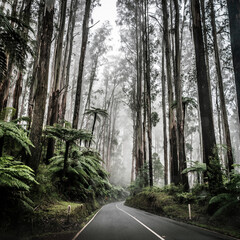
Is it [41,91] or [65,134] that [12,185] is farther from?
[65,134]

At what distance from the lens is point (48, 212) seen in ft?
18.6

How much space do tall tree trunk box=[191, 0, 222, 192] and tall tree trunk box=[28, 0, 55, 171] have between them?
6385 millimetres

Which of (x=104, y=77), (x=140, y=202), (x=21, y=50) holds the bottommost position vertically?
(x=140, y=202)

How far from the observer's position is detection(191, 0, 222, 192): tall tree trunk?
751 centimetres

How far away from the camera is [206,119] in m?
8.55

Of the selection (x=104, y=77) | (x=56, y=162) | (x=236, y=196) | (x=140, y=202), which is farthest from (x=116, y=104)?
(x=236, y=196)

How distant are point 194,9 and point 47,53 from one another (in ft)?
24.4

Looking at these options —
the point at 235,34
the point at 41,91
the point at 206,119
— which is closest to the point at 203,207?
the point at 206,119

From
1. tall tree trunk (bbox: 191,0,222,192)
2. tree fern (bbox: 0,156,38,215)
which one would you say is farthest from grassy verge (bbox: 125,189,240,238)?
tree fern (bbox: 0,156,38,215)

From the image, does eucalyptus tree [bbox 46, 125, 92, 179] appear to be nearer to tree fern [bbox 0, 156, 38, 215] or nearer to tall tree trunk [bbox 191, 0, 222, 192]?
tree fern [bbox 0, 156, 38, 215]

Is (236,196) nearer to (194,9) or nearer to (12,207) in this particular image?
(12,207)

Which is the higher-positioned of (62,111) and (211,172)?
Answer: (62,111)

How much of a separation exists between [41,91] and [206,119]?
6.83 m

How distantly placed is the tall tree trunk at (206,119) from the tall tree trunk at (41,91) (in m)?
6.38
